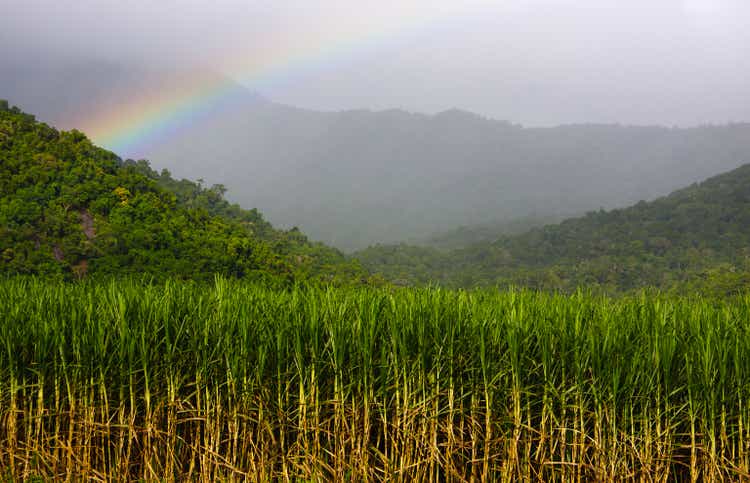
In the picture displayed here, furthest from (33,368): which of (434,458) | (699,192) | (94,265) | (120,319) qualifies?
(699,192)

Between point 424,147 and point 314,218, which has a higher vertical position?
point 424,147

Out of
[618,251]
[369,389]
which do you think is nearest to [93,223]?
[369,389]

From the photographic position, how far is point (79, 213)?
20.0m

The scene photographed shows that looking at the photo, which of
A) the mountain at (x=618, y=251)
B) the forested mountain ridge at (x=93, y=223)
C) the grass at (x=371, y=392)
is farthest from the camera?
the mountain at (x=618, y=251)

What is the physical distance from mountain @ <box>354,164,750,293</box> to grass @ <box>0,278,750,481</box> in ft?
103

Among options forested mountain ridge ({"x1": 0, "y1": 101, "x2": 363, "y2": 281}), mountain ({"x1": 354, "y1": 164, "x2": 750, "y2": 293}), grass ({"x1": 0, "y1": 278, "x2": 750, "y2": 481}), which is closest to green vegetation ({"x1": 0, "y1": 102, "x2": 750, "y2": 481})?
grass ({"x1": 0, "y1": 278, "x2": 750, "y2": 481})

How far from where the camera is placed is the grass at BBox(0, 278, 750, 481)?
4.73 m

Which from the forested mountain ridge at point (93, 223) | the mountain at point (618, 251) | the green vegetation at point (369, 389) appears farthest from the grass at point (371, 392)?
the mountain at point (618, 251)

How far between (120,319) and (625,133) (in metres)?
142

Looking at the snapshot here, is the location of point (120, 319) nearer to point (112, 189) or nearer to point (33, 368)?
point (33, 368)

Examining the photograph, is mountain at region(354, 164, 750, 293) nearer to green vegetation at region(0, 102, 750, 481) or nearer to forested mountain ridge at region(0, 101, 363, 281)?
forested mountain ridge at region(0, 101, 363, 281)

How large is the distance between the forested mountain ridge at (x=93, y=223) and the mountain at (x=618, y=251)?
730 inches

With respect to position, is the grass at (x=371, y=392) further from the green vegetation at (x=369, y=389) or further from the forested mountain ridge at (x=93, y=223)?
the forested mountain ridge at (x=93, y=223)

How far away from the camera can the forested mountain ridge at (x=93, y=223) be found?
18.3 m
